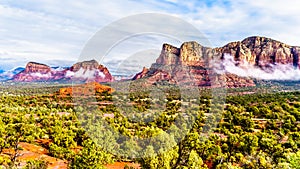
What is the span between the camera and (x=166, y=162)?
21.3 m

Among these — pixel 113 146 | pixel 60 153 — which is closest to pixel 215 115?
pixel 113 146

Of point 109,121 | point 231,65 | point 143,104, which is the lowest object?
point 109,121

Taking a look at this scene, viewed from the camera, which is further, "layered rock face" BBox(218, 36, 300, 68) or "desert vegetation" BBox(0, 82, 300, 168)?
"layered rock face" BBox(218, 36, 300, 68)

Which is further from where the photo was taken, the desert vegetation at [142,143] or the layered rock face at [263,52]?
the layered rock face at [263,52]

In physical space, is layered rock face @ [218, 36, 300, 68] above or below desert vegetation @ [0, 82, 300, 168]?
above

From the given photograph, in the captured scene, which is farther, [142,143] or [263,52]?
[263,52]

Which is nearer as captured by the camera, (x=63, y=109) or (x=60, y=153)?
(x=60, y=153)

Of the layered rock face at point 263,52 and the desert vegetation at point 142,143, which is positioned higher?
the layered rock face at point 263,52

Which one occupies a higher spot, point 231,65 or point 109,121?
point 231,65

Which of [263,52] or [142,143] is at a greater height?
[263,52]

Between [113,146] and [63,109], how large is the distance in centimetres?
3232

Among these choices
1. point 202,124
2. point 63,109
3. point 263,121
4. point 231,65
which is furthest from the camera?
point 231,65

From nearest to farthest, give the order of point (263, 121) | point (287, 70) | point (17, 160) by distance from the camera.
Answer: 1. point (17, 160)
2. point (263, 121)
3. point (287, 70)

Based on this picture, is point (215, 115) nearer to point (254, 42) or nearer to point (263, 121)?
point (263, 121)
